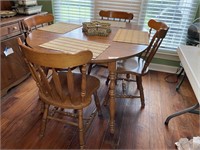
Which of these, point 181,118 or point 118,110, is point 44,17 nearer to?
point 118,110

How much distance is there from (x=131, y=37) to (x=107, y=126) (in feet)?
2.85

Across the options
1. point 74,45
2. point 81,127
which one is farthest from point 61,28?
point 81,127

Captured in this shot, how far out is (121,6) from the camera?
2.66m

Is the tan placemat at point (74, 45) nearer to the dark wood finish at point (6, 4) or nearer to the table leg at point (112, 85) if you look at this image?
the table leg at point (112, 85)

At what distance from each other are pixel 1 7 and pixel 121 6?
1.66 metres

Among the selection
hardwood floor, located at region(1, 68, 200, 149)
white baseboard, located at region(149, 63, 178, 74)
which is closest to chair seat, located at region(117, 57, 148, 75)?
hardwood floor, located at region(1, 68, 200, 149)

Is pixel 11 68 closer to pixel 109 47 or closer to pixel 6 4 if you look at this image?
pixel 6 4

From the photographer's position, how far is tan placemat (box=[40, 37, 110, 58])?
1.29 meters

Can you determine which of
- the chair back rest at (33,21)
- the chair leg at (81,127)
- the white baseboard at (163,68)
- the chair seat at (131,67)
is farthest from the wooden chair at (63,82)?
the white baseboard at (163,68)

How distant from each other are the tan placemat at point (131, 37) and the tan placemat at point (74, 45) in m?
0.23

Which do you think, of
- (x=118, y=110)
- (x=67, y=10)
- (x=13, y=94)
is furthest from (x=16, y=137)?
(x=67, y=10)

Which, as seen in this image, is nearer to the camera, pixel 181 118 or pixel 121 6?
pixel 181 118

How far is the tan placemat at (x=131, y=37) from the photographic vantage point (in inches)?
60.6

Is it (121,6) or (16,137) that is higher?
(121,6)
